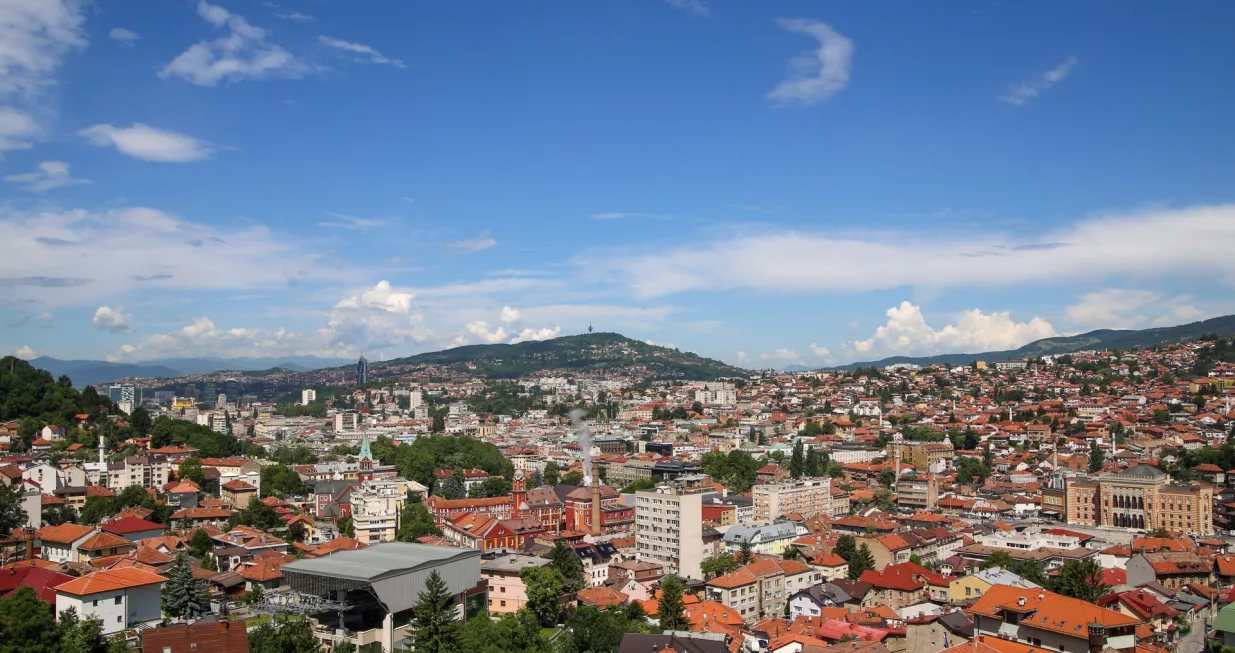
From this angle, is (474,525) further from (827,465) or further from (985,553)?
(827,465)

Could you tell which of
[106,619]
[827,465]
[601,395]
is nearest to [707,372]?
[601,395]

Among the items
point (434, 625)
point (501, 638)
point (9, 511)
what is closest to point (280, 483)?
point (9, 511)

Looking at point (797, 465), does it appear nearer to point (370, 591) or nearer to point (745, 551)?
point (745, 551)

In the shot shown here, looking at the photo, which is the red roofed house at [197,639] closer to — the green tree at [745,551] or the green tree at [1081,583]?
the green tree at [745,551]

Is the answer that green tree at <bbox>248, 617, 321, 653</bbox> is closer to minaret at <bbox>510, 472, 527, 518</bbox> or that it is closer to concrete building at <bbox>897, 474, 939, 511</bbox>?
minaret at <bbox>510, 472, 527, 518</bbox>

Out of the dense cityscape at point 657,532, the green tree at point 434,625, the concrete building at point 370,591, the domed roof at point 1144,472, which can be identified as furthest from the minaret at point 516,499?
the domed roof at point 1144,472

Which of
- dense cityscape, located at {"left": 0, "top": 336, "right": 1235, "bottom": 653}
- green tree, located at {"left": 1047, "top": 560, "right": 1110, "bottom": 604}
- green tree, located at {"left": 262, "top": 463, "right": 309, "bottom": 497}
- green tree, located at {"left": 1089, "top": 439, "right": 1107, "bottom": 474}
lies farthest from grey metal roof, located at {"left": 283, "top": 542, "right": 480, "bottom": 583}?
green tree, located at {"left": 1089, "top": 439, "right": 1107, "bottom": 474}
